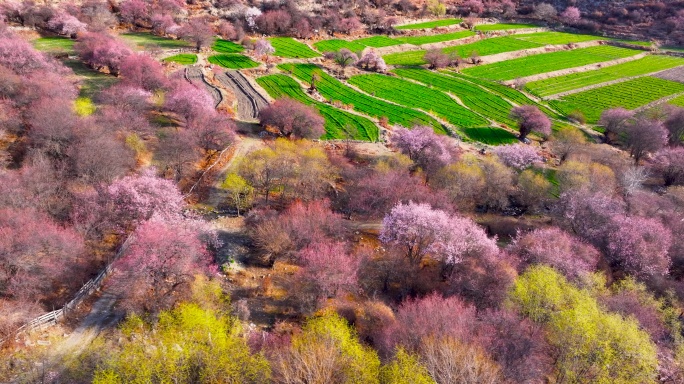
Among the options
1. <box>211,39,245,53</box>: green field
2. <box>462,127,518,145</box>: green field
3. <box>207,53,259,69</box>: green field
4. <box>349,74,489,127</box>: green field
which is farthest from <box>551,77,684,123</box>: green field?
<box>211,39,245,53</box>: green field

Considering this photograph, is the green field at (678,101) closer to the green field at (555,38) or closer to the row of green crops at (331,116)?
the green field at (555,38)

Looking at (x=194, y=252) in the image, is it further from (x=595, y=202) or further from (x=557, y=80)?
(x=557, y=80)

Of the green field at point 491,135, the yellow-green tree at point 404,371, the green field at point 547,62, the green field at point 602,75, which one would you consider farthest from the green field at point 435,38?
the yellow-green tree at point 404,371

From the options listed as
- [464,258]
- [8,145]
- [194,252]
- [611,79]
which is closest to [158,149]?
[8,145]

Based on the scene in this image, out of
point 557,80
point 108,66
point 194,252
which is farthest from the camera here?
point 557,80

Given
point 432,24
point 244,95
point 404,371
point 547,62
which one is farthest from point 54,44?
point 547,62

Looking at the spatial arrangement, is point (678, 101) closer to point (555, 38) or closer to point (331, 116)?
point (555, 38)

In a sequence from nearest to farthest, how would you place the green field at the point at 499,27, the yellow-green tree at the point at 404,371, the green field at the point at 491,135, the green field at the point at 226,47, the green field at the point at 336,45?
the yellow-green tree at the point at 404,371 < the green field at the point at 491,135 < the green field at the point at 226,47 < the green field at the point at 336,45 < the green field at the point at 499,27
